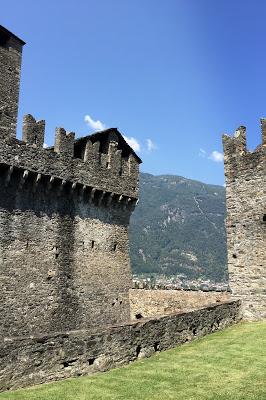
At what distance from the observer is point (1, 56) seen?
2161 cm

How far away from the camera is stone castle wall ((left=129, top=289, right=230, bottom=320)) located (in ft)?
74.8

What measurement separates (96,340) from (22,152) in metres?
11.0

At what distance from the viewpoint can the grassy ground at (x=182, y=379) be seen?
28.3ft

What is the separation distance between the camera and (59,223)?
21188mm

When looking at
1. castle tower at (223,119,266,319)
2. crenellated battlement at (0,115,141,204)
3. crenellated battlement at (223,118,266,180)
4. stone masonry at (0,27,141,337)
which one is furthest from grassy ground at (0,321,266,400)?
crenellated battlement at (0,115,141,204)

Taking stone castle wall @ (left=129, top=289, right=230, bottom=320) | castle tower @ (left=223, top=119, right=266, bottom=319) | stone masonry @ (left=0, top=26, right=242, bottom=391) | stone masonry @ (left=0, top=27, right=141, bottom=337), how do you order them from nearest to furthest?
castle tower @ (left=223, top=119, right=266, bottom=319), stone masonry @ (left=0, top=26, right=242, bottom=391), stone masonry @ (left=0, top=27, right=141, bottom=337), stone castle wall @ (left=129, top=289, right=230, bottom=320)

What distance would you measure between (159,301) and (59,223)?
7877 mm

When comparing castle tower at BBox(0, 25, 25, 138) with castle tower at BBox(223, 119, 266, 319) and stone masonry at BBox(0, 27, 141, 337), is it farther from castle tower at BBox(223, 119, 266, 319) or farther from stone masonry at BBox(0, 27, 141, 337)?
castle tower at BBox(223, 119, 266, 319)

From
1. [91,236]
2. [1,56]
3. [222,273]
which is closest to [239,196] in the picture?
[91,236]

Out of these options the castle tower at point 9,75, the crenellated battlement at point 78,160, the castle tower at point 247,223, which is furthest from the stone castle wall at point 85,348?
the castle tower at point 9,75

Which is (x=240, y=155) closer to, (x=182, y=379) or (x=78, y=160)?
(x=78, y=160)

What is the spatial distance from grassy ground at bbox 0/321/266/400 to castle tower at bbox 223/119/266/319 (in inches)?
176

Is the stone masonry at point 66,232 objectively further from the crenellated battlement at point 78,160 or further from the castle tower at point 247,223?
the castle tower at point 247,223

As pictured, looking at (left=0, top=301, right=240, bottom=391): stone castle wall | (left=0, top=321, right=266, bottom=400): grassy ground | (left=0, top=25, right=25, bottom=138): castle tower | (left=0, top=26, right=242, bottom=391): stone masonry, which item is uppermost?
(left=0, top=25, right=25, bottom=138): castle tower
